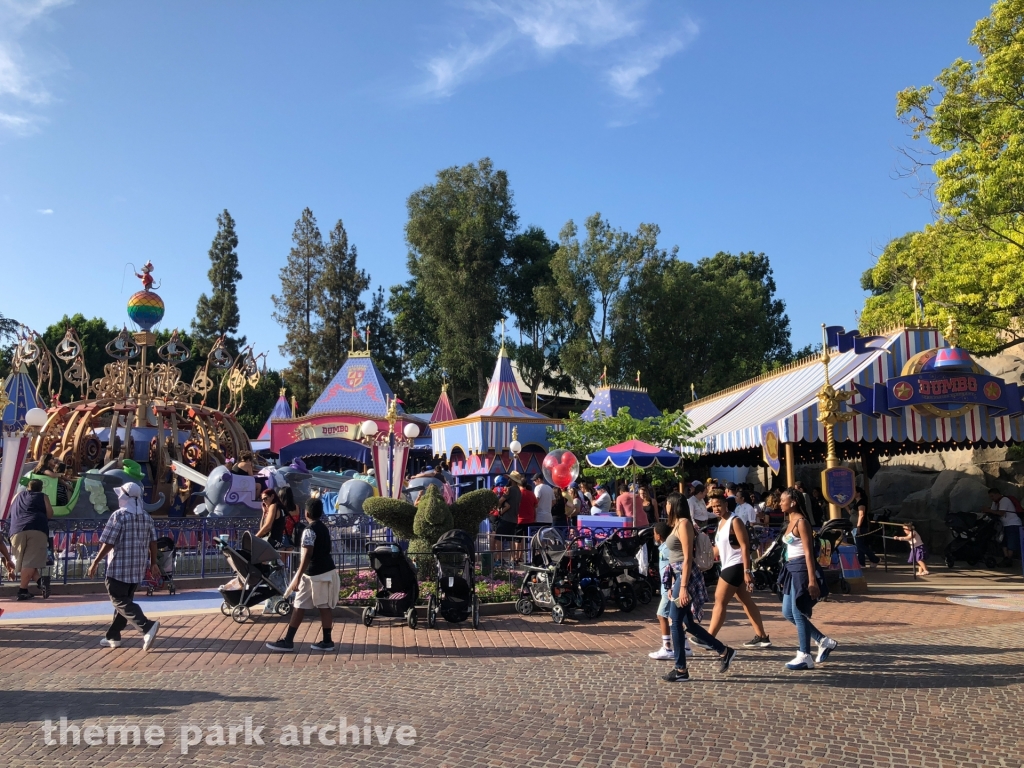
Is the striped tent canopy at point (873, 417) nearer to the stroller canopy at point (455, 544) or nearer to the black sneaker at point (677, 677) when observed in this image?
the stroller canopy at point (455, 544)

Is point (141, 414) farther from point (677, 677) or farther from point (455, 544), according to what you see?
point (677, 677)

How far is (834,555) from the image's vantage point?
11.2m

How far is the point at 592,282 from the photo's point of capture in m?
39.1

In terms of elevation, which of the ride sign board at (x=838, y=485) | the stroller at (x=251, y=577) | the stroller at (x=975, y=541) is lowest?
the stroller at (x=975, y=541)

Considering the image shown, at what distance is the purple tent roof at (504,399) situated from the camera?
26.3 m

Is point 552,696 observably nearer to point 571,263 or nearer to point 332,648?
point 332,648

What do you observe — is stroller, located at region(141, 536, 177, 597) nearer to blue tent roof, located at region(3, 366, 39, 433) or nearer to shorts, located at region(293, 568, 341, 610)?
shorts, located at region(293, 568, 341, 610)

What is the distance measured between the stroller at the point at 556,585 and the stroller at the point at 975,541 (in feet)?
28.8

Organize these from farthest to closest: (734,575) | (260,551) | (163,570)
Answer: (163,570) → (260,551) → (734,575)

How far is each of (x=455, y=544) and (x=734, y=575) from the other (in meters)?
3.21

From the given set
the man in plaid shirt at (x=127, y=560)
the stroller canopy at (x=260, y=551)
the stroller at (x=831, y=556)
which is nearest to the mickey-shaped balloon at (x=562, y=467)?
the stroller at (x=831, y=556)

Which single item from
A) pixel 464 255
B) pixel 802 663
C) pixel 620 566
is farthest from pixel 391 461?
pixel 464 255

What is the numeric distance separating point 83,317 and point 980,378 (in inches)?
1900

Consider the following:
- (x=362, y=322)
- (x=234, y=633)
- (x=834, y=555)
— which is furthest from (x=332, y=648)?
(x=362, y=322)
